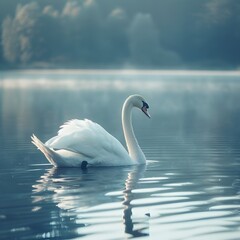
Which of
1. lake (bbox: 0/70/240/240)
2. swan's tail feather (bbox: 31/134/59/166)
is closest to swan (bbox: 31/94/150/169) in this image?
swan's tail feather (bbox: 31/134/59/166)

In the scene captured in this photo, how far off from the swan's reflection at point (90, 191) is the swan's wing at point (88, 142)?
0.79 ft

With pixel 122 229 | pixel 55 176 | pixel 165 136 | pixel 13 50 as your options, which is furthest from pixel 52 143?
pixel 13 50

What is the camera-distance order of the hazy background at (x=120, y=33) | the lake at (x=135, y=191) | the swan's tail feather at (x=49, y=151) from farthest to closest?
1. the hazy background at (x=120, y=33)
2. the swan's tail feather at (x=49, y=151)
3. the lake at (x=135, y=191)

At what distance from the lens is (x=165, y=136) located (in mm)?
15617

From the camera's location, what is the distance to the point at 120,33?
7506cm

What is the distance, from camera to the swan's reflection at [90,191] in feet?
25.5

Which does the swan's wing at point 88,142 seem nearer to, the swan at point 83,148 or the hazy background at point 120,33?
the swan at point 83,148

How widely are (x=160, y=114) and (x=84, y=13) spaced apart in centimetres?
5724

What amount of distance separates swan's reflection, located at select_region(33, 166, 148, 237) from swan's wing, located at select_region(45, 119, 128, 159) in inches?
9.5

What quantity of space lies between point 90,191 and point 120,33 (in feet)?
218

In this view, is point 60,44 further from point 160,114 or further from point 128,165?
point 128,165

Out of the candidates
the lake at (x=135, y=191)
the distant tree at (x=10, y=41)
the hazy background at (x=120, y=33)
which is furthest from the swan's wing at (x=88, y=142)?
the distant tree at (x=10, y=41)

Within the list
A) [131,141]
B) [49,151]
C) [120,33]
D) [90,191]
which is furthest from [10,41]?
[90,191]

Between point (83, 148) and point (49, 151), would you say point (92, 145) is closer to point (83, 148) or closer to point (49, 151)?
point (83, 148)
